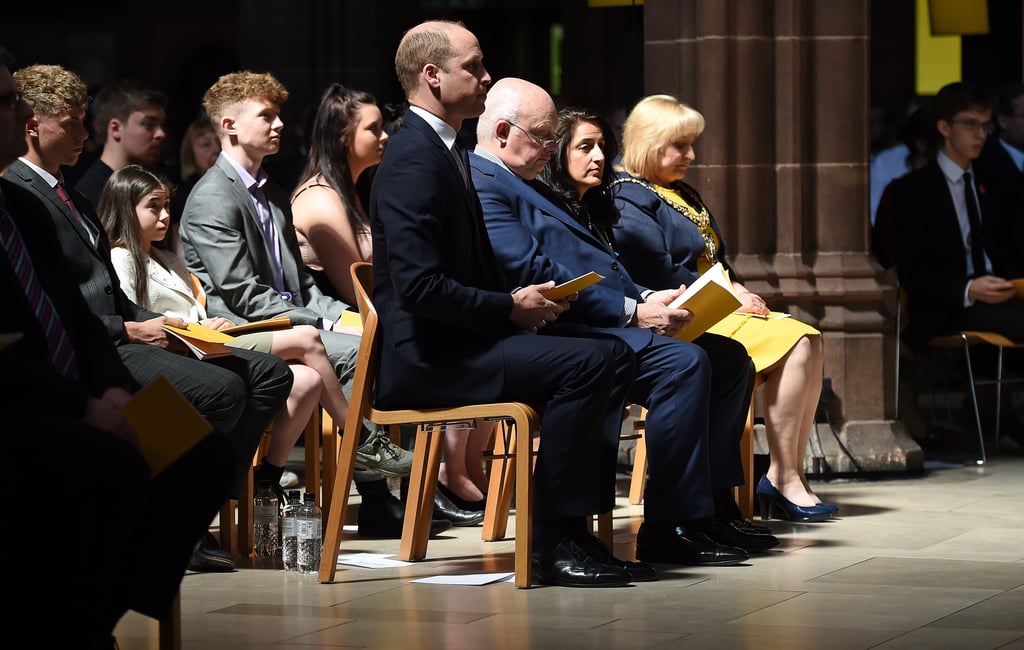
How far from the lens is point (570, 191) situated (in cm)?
663

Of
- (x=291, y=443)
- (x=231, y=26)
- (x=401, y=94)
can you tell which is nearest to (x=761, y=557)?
(x=291, y=443)

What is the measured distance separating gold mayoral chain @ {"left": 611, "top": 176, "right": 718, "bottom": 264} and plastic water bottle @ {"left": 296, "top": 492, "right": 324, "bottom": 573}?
6.20 ft

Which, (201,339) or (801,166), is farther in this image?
(801,166)

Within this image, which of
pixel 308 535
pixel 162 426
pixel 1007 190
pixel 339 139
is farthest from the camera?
pixel 1007 190

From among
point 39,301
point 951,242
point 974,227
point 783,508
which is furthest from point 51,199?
point 974,227

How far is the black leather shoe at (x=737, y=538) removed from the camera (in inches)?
246

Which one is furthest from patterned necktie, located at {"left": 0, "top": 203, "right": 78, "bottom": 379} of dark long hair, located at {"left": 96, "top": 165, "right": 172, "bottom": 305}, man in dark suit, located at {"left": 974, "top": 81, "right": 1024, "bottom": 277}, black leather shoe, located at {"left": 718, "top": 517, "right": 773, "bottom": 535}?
man in dark suit, located at {"left": 974, "top": 81, "right": 1024, "bottom": 277}

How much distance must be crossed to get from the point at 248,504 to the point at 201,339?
0.81 m

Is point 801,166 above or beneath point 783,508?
above

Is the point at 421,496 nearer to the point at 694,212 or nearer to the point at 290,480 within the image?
the point at 694,212

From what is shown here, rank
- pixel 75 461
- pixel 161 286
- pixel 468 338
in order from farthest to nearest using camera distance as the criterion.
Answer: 1. pixel 161 286
2. pixel 468 338
3. pixel 75 461

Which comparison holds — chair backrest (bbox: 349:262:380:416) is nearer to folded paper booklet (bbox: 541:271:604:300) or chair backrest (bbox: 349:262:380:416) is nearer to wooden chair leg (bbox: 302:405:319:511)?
folded paper booklet (bbox: 541:271:604:300)

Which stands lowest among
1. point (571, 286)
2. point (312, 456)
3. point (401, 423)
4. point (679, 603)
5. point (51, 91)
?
point (679, 603)

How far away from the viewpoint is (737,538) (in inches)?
248
